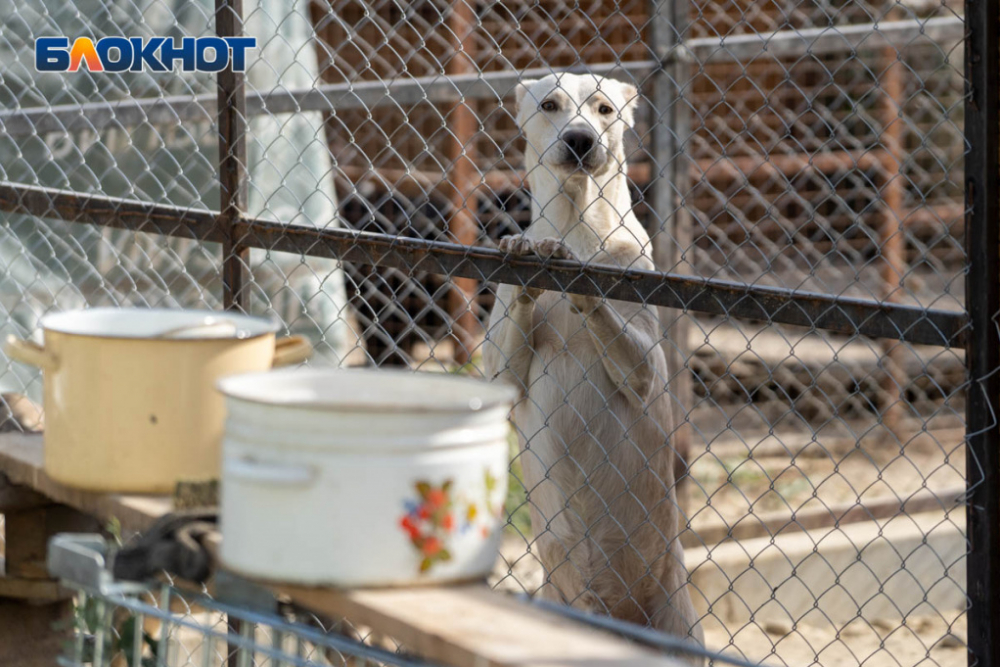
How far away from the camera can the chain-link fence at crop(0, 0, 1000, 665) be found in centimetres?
281

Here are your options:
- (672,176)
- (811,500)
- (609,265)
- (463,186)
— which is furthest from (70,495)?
(463,186)

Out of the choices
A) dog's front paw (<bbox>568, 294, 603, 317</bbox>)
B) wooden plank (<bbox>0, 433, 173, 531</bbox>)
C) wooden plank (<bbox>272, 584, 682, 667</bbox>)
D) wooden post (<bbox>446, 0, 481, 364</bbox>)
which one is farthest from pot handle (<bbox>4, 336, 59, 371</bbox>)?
wooden post (<bbox>446, 0, 481, 364</bbox>)

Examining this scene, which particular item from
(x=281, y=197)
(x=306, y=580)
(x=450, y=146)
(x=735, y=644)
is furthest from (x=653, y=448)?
(x=450, y=146)

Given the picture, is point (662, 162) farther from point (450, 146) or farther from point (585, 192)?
point (450, 146)

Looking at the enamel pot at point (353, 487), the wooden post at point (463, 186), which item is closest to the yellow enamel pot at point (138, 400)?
the enamel pot at point (353, 487)

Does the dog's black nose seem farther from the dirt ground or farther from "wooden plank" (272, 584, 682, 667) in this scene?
"wooden plank" (272, 584, 682, 667)

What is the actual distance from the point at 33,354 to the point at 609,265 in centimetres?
142

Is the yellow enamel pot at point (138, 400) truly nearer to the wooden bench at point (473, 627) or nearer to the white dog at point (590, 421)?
the wooden bench at point (473, 627)

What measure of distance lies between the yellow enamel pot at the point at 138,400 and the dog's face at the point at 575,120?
160 cm

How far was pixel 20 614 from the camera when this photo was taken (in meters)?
3.52

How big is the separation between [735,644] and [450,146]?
4.13 meters

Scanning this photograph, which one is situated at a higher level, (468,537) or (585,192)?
(585,192)

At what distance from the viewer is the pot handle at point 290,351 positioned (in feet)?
6.50

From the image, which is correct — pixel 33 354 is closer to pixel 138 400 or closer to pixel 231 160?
pixel 138 400
